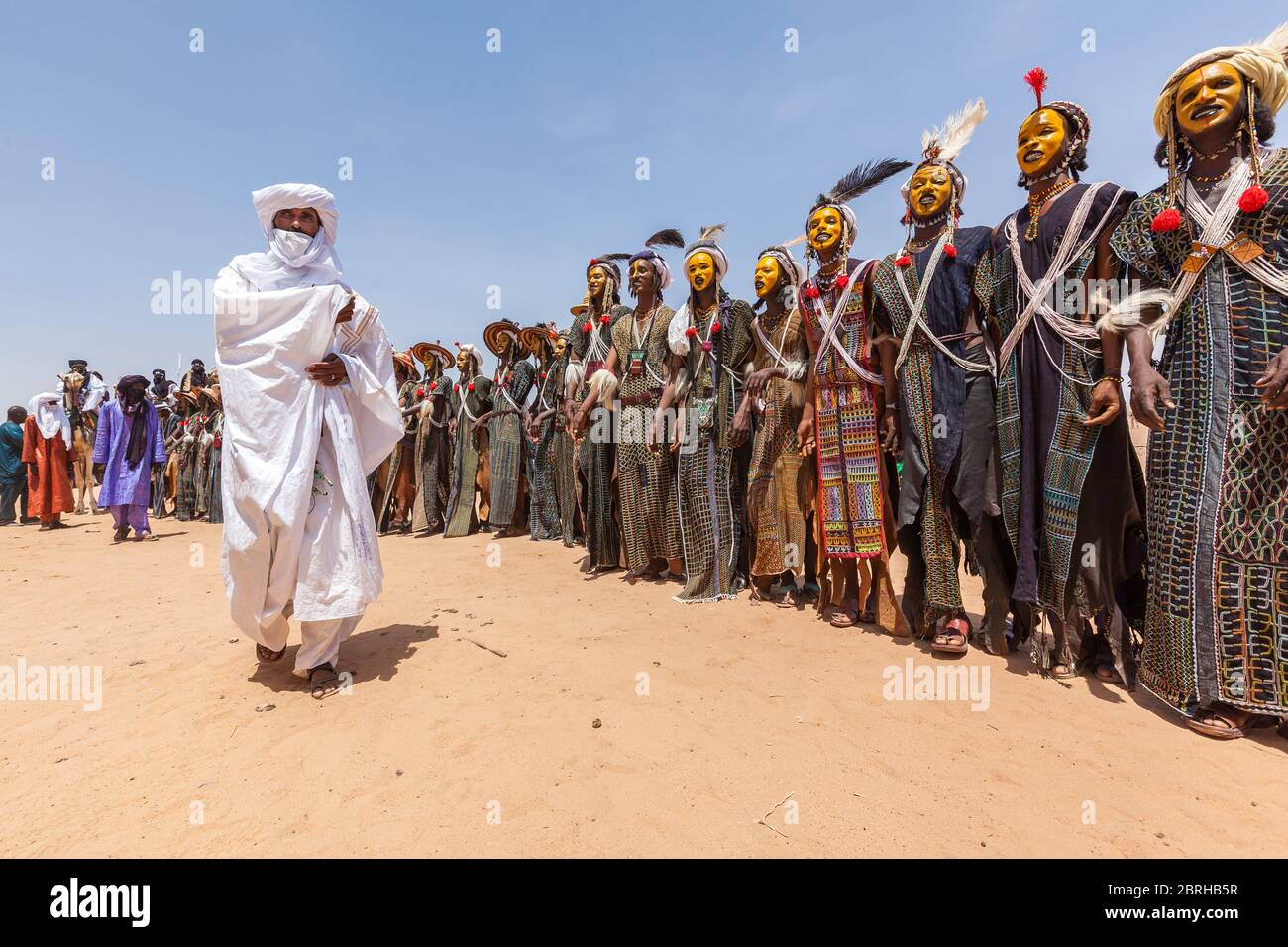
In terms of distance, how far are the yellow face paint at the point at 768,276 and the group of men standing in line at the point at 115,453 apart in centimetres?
973

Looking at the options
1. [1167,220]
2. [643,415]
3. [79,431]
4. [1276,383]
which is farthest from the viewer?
[79,431]

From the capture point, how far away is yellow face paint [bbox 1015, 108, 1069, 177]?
3215mm

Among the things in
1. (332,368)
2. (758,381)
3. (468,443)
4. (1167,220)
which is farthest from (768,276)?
(468,443)

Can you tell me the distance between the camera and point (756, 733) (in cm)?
265

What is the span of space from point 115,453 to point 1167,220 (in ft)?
40.3

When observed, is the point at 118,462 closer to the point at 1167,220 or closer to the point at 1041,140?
the point at 1041,140

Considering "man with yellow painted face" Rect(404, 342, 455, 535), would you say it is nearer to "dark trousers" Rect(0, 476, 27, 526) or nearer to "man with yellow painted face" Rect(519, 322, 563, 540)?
"man with yellow painted face" Rect(519, 322, 563, 540)

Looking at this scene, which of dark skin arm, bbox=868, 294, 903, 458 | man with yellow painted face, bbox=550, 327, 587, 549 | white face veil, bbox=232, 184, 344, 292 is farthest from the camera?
man with yellow painted face, bbox=550, 327, 587, 549

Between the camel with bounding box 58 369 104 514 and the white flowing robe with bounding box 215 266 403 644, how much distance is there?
37.3ft

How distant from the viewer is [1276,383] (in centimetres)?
241

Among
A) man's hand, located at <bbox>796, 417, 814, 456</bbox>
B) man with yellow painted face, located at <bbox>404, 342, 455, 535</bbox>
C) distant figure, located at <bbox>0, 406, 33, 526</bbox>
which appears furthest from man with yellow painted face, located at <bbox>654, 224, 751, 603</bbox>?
distant figure, located at <bbox>0, 406, 33, 526</bbox>

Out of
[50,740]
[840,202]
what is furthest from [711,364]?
[50,740]

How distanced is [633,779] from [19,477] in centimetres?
1506

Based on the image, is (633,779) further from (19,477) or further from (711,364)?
(19,477)
